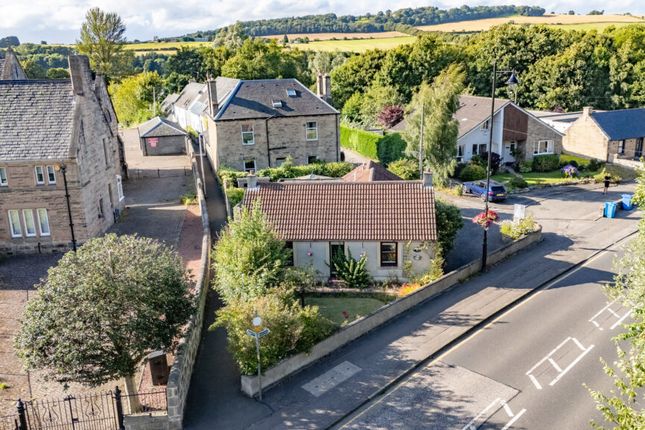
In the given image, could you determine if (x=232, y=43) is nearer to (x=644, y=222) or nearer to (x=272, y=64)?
(x=272, y=64)

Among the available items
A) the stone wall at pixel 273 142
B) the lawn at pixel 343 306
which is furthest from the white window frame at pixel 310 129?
the lawn at pixel 343 306

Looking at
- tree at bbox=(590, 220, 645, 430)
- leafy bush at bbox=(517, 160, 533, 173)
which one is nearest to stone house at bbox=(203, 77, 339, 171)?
leafy bush at bbox=(517, 160, 533, 173)

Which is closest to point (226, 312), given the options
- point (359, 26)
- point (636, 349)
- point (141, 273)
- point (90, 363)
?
point (141, 273)

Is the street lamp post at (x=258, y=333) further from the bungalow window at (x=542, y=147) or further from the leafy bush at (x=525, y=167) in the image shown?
the bungalow window at (x=542, y=147)

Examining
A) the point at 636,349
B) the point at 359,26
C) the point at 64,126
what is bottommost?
the point at 636,349

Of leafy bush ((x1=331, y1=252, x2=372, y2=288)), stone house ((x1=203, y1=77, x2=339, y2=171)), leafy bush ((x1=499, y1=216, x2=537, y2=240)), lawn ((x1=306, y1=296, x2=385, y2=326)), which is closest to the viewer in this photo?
lawn ((x1=306, y1=296, x2=385, y2=326))

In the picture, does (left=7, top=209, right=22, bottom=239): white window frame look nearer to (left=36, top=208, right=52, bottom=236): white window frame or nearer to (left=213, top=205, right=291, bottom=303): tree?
(left=36, top=208, right=52, bottom=236): white window frame
